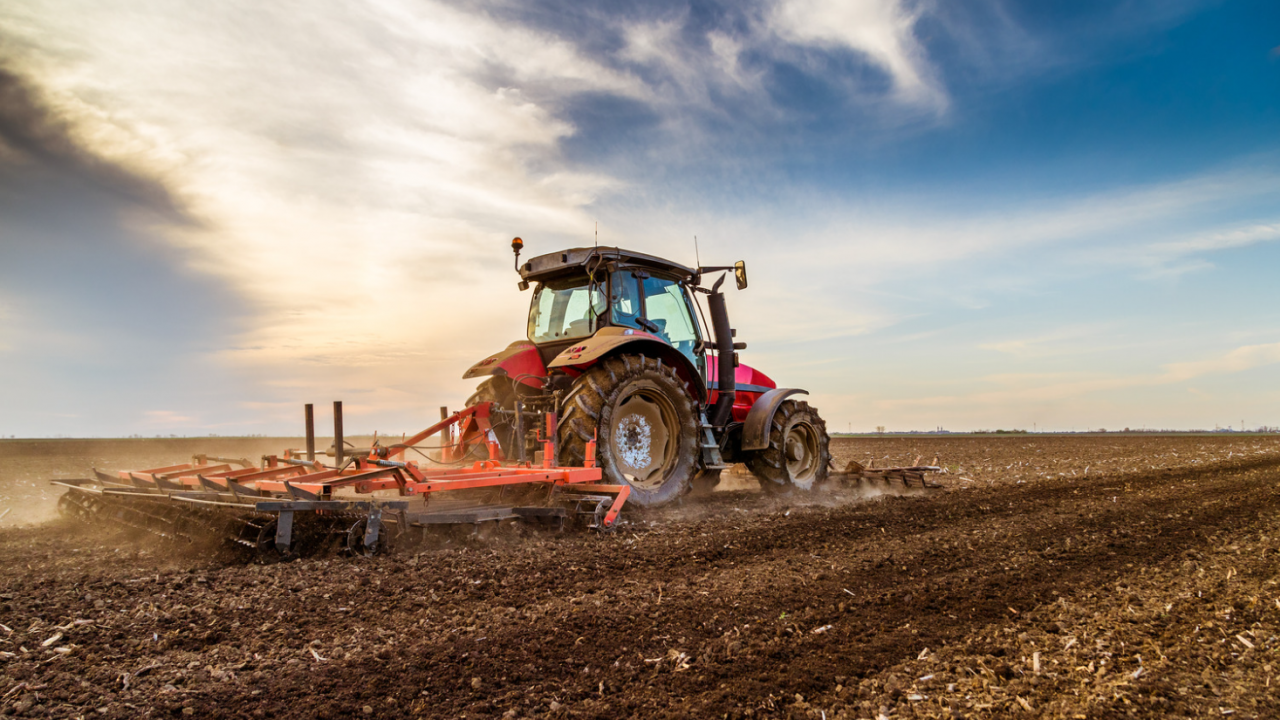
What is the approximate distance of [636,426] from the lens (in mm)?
6910

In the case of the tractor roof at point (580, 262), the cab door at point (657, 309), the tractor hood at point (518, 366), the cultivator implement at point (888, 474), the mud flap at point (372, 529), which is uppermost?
the tractor roof at point (580, 262)

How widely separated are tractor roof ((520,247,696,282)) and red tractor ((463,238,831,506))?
0.01 metres

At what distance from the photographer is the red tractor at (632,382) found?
6.26 meters

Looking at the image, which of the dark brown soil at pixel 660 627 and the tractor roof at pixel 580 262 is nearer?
the dark brown soil at pixel 660 627

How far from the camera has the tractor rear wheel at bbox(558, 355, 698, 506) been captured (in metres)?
6.15

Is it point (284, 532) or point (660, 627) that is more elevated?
point (284, 532)

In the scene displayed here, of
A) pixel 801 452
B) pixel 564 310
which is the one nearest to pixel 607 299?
pixel 564 310

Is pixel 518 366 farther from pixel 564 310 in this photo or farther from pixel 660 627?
pixel 660 627

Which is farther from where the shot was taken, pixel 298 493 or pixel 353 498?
pixel 353 498

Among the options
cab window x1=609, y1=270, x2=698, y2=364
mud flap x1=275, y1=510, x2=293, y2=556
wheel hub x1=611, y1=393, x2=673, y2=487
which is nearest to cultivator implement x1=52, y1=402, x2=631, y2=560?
mud flap x1=275, y1=510, x2=293, y2=556

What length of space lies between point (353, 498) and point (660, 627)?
3099mm

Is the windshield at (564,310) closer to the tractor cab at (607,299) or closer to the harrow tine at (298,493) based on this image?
the tractor cab at (607,299)

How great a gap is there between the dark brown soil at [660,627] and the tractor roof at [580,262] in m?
2.76

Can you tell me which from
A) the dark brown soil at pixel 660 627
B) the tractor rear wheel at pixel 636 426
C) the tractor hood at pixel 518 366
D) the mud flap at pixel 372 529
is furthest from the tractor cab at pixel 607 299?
the mud flap at pixel 372 529
